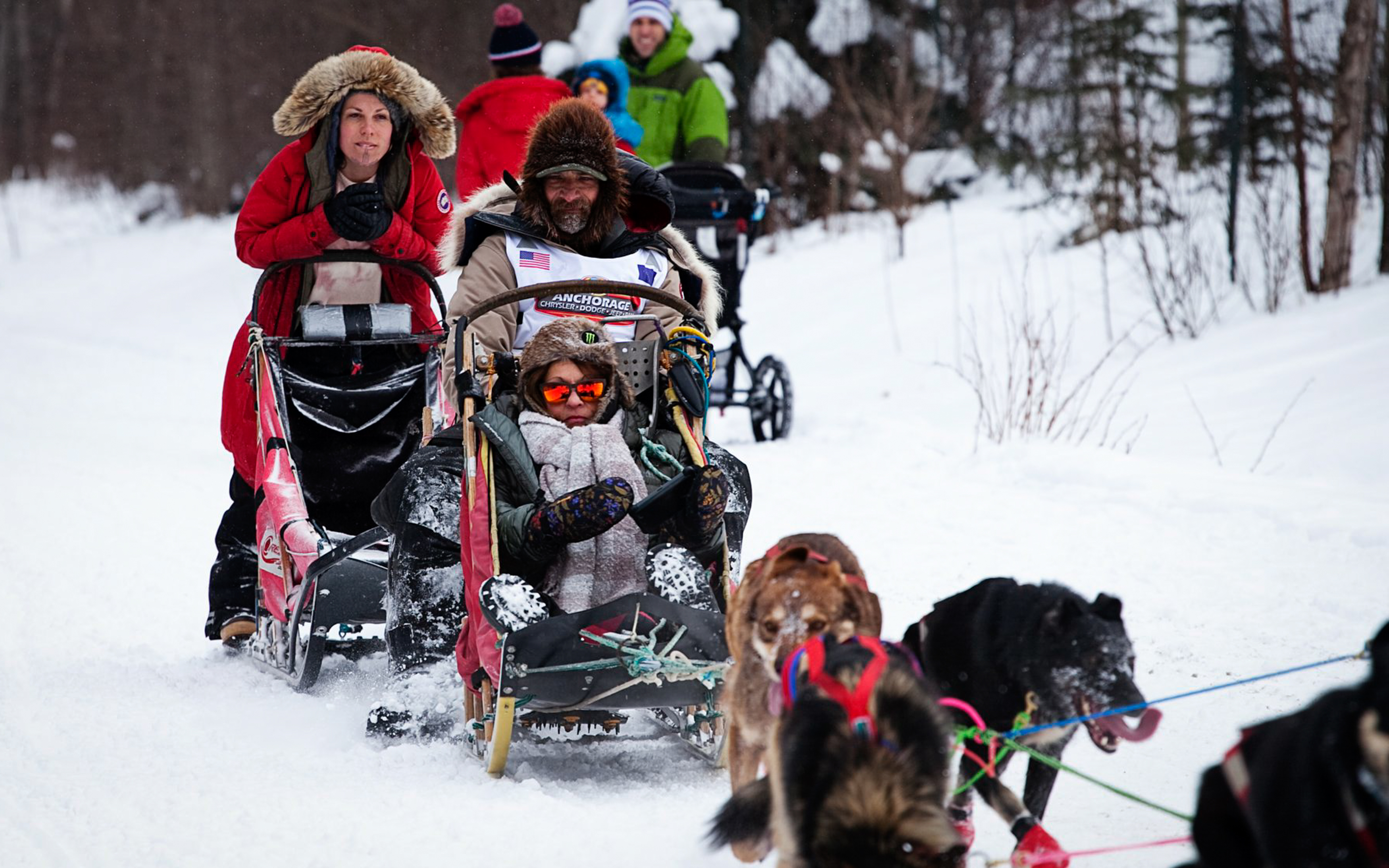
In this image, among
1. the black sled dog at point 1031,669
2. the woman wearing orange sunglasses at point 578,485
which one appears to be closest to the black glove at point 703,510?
the woman wearing orange sunglasses at point 578,485

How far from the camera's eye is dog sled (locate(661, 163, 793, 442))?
7.32 meters

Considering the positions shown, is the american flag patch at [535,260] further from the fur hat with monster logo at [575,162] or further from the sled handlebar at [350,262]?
the sled handlebar at [350,262]

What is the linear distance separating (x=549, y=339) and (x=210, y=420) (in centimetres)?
707

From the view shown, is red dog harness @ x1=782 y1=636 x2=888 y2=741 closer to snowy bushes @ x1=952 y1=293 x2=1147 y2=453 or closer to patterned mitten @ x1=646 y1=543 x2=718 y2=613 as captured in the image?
patterned mitten @ x1=646 y1=543 x2=718 y2=613

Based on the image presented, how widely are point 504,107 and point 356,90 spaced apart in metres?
2.32

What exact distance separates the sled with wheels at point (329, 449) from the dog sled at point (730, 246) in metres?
2.92

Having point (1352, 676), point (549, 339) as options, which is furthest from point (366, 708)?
point (1352, 676)

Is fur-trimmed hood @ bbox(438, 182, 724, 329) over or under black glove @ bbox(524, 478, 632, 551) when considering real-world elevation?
over

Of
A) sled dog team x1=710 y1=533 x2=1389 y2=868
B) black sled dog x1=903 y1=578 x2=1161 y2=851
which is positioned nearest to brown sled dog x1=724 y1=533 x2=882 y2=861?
sled dog team x1=710 y1=533 x2=1389 y2=868

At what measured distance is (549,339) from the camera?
342 cm

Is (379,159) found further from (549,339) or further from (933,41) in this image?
(933,41)

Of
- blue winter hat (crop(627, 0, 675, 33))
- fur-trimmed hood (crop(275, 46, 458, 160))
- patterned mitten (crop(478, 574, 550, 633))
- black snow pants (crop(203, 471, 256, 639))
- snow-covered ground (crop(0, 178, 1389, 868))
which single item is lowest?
snow-covered ground (crop(0, 178, 1389, 868))

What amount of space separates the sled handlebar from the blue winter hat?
3.98 m

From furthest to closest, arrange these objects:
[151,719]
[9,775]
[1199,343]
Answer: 1. [1199,343]
2. [151,719]
3. [9,775]
